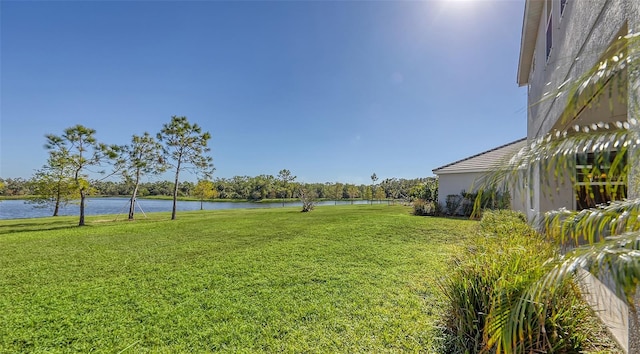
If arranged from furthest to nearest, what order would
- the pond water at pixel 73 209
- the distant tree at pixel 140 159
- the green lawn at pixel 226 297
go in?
the pond water at pixel 73 209
the distant tree at pixel 140 159
the green lawn at pixel 226 297

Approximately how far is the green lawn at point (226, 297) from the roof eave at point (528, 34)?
779cm

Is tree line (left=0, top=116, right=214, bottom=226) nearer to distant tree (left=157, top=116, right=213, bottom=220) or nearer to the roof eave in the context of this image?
distant tree (left=157, top=116, right=213, bottom=220)

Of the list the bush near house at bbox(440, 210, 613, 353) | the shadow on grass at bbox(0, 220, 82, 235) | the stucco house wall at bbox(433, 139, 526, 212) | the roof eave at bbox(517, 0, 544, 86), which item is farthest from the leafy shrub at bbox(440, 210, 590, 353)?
the shadow on grass at bbox(0, 220, 82, 235)

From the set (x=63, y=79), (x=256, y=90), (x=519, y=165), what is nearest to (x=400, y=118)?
(x=256, y=90)

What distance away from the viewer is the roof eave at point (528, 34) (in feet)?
26.4

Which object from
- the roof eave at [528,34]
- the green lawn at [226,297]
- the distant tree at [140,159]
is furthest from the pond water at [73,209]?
the roof eave at [528,34]

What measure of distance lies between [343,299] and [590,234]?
3.28m

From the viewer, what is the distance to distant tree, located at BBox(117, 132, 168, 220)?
1742 cm

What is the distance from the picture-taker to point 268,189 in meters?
55.3

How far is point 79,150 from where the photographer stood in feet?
46.2

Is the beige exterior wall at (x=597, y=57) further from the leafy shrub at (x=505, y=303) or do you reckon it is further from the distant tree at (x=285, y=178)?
the distant tree at (x=285, y=178)

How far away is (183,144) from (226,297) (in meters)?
16.9

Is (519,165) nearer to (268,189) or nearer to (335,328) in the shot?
(335,328)

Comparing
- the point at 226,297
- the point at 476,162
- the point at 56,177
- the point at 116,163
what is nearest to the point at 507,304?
the point at 226,297
